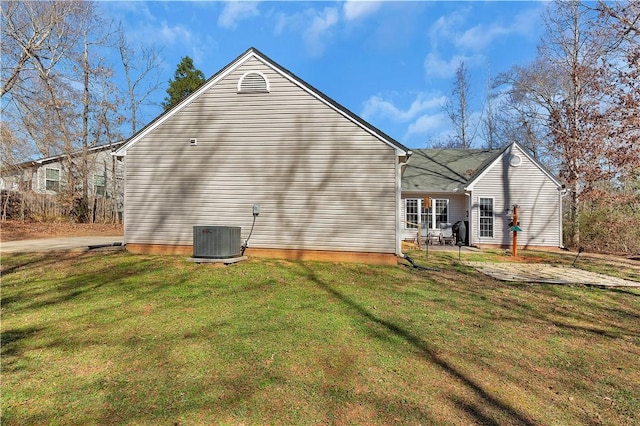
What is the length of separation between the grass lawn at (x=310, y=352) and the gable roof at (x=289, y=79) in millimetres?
4533

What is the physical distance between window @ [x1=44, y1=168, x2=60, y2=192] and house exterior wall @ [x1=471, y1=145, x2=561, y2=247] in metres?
26.8

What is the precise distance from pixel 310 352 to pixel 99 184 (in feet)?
81.8

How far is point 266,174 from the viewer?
31.8 feet

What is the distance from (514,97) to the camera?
22.6 metres

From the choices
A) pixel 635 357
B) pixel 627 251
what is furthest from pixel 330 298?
pixel 627 251

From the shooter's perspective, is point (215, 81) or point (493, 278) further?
point (215, 81)

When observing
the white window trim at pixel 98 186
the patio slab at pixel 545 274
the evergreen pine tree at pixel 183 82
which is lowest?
the patio slab at pixel 545 274

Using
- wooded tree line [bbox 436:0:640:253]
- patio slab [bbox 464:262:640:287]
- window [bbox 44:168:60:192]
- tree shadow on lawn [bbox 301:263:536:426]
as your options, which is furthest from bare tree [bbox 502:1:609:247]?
window [bbox 44:168:60:192]

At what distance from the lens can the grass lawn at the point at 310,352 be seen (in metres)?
2.77

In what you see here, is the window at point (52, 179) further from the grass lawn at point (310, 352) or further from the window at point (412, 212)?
the window at point (412, 212)

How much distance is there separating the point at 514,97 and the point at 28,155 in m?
32.1

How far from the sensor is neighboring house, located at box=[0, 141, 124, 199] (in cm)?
1778

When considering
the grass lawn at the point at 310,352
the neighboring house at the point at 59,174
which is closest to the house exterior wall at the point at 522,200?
the grass lawn at the point at 310,352

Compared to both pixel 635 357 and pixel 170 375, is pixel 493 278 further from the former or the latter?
pixel 170 375
